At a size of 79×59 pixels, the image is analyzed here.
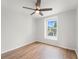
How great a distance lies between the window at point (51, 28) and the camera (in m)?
4.77

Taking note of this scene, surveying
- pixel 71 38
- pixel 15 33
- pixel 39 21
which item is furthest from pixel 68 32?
pixel 15 33

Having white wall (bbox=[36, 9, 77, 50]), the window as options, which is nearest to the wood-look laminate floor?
white wall (bbox=[36, 9, 77, 50])

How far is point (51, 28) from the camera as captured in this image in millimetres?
5027

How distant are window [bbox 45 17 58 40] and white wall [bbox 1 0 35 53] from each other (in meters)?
1.45

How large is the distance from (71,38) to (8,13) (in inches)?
153

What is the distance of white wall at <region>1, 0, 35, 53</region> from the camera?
3.16 meters

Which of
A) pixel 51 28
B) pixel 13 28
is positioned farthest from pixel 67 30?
pixel 13 28

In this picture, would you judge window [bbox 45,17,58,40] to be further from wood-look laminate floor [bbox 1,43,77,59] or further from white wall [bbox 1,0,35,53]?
wood-look laminate floor [bbox 1,43,77,59]

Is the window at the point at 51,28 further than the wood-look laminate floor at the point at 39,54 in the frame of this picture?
Yes

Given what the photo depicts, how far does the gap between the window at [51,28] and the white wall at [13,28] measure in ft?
4.75

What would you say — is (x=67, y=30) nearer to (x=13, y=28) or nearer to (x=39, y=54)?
(x=39, y=54)

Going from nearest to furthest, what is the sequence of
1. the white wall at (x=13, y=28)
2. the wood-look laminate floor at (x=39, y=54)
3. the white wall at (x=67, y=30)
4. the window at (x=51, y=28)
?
the wood-look laminate floor at (x=39, y=54) → the white wall at (x=13, y=28) → the white wall at (x=67, y=30) → the window at (x=51, y=28)

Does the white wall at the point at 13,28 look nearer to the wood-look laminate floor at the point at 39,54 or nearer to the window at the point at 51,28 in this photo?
the wood-look laminate floor at the point at 39,54

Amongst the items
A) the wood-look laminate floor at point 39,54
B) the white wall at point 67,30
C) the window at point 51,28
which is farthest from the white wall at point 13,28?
the white wall at point 67,30
